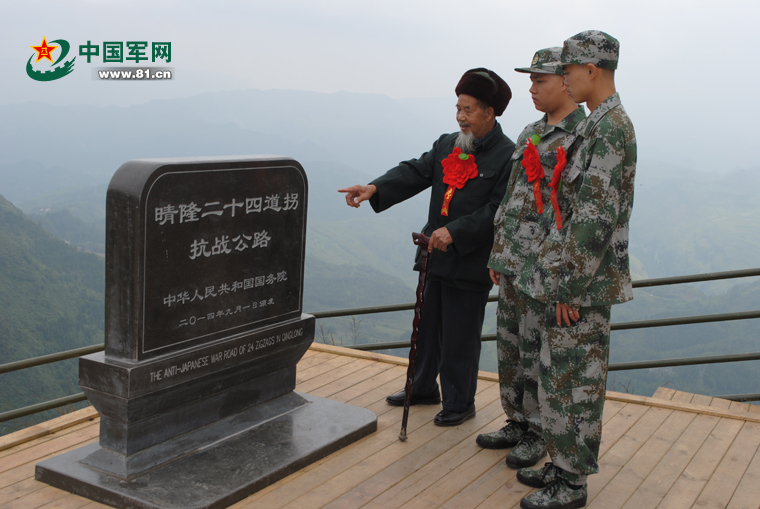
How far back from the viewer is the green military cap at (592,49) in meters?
2.34

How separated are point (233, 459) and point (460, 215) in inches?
58.7

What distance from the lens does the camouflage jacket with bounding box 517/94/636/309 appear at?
2.29 m

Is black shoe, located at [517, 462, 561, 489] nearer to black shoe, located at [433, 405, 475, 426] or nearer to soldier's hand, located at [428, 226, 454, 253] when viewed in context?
black shoe, located at [433, 405, 475, 426]

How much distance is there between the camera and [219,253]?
2.90 metres

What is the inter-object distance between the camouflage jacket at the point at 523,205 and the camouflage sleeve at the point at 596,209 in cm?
28

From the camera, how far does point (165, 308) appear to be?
2688 millimetres

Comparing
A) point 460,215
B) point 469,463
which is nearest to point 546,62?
point 460,215

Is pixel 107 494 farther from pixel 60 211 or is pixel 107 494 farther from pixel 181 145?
pixel 181 145

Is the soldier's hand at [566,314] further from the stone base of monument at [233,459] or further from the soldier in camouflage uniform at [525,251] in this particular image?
the stone base of monument at [233,459]

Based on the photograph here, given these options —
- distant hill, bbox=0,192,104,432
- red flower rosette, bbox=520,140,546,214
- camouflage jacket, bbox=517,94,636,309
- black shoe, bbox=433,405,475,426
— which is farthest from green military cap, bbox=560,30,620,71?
distant hill, bbox=0,192,104,432

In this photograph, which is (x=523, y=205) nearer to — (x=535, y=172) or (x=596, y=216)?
(x=535, y=172)

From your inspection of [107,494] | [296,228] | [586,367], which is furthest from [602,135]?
[107,494]

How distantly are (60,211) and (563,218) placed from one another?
104 metres

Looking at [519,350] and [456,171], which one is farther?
[456,171]
